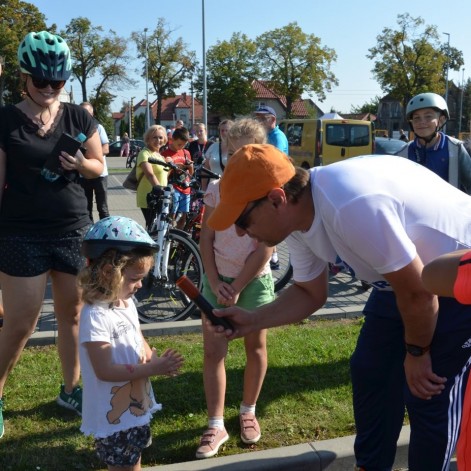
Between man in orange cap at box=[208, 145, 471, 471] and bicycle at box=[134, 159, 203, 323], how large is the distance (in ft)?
9.93

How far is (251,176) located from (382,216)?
1.51 feet

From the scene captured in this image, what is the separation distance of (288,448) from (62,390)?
56.3 inches

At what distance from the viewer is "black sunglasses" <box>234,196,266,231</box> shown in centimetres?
216

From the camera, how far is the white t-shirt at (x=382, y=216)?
2.05 meters

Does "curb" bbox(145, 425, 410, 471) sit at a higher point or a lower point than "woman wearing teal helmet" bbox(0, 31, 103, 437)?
lower

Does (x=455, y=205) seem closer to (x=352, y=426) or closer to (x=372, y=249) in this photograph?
(x=372, y=249)

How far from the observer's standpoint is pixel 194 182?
6.52 metres

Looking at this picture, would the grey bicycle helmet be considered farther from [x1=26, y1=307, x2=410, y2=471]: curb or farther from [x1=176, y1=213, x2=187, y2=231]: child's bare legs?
[x1=176, y1=213, x2=187, y2=231]: child's bare legs

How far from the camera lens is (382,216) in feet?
6.70

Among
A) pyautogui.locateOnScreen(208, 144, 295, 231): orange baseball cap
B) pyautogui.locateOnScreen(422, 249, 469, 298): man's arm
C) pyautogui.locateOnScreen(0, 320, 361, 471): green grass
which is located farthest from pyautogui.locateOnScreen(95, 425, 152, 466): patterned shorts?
pyautogui.locateOnScreen(422, 249, 469, 298): man's arm

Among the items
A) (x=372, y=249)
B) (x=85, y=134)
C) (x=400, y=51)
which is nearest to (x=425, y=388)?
(x=372, y=249)

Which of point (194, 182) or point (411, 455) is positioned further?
point (194, 182)

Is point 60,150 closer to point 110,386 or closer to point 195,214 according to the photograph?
point 110,386

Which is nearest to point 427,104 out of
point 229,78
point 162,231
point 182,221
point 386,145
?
point 162,231
